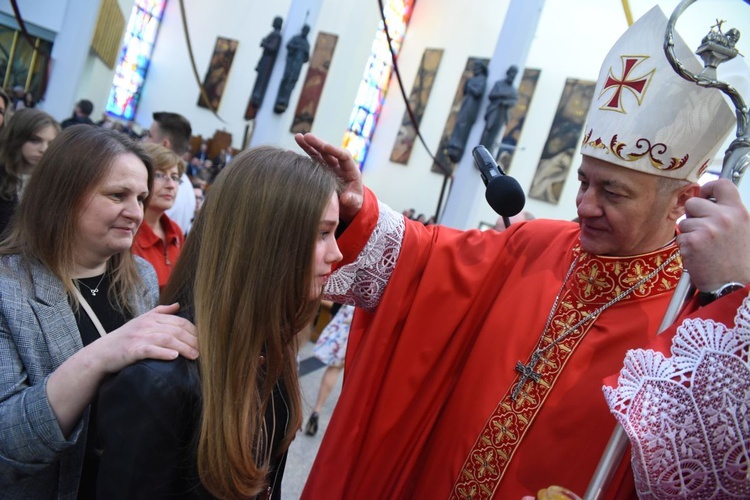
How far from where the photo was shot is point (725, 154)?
43.3 inches

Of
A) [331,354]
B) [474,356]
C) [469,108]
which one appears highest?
[469,108]

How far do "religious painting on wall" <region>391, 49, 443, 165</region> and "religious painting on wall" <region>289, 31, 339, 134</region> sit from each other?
3922 millimetres

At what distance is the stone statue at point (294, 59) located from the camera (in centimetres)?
869

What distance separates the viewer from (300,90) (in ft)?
34.3

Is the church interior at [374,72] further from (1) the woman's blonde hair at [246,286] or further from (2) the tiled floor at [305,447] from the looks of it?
(1) the woman's blonde hair at [246,286]

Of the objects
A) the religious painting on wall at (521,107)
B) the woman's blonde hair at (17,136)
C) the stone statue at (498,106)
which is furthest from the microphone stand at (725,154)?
the religious painting on wall at (521,107)

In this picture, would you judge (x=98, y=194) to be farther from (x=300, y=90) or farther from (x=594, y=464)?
(x=300, y=90)

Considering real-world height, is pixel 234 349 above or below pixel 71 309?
above

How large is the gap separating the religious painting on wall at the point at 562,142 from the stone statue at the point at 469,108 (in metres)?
4.90

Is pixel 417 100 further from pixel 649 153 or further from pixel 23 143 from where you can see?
pixel 649 153

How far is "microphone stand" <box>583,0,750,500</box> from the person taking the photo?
106cm

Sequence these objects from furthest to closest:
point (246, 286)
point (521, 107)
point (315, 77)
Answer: point (521, 107), point (315, 77), point (246, 286)

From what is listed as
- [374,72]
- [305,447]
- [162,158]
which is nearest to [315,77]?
[374,72]

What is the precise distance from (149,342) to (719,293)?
3.16 ft
